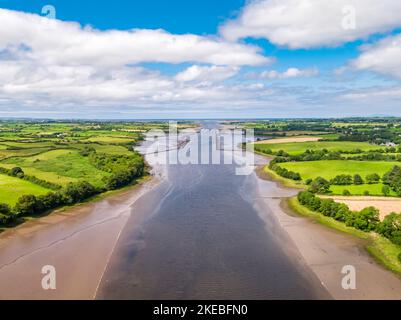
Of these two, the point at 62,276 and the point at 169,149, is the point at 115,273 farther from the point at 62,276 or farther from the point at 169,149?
the point at 169,149

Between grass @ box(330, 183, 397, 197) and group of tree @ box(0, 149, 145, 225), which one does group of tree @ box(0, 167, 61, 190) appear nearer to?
group of tree @ box(0, 149, 145, 225)

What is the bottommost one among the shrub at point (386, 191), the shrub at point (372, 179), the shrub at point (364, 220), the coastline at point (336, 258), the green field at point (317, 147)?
the coastline at point (336, 258)

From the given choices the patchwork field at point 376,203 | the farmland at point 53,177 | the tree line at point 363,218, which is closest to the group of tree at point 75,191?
the farmland at point 53,177

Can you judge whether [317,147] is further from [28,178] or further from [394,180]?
[28,178]

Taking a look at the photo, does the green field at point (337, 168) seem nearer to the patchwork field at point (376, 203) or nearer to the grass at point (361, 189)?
the grass at point (361, 189)
